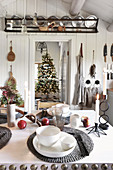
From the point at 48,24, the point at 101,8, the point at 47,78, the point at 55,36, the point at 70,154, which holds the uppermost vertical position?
the point at 101,8

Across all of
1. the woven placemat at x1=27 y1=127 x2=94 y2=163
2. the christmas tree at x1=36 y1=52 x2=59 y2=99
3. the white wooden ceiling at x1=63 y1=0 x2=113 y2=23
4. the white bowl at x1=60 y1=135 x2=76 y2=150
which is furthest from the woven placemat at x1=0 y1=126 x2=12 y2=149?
the christmas tree at x1=36 y1=52 x2=59 y2=99

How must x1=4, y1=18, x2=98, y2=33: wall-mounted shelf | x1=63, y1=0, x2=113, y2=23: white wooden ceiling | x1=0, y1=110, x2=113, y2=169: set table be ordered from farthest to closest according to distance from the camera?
x1=63, y1=0, x2=113, y2=23: white wooden ceiling, x1=4, y1=18, x2=98, y2=33: wall-mounted shelf, x1=0, y1=110, x2=113, y2=169: set table

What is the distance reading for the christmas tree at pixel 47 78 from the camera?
638 centimetres

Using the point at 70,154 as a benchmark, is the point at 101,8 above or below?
above

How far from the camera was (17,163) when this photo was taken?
2.69ft

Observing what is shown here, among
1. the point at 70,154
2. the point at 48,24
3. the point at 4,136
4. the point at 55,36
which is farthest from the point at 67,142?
the point at 55,36

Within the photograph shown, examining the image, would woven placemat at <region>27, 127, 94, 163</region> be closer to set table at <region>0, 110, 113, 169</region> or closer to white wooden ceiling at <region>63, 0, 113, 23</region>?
set table at <region>0, 110, 113, 169</region>

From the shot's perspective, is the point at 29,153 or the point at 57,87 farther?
the point at 57,87

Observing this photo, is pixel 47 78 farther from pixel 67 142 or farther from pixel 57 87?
pixel 67 142

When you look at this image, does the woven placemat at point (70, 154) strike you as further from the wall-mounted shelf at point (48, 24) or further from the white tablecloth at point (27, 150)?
the wall-mounted shelf at point (48, 24)

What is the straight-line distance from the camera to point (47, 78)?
6426 mm

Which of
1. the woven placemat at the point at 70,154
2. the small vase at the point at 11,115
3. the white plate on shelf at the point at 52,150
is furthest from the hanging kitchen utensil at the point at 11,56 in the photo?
the white plate on shelf at the point at 52,150

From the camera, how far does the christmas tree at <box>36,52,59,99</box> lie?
20.9 feet

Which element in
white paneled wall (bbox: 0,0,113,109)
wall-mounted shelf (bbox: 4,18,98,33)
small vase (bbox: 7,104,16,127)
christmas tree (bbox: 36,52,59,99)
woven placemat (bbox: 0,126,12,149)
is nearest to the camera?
woven placemat (bbox: 0,126,12,149)
